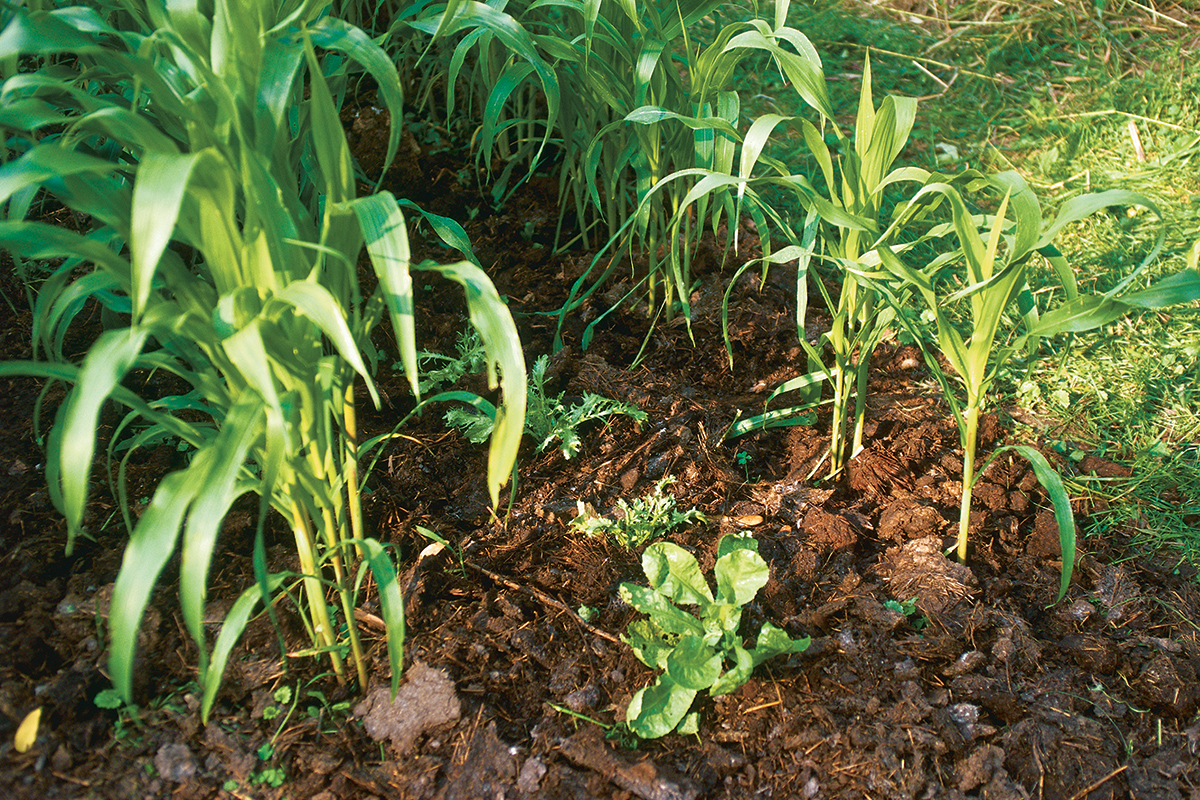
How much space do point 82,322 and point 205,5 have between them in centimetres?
74

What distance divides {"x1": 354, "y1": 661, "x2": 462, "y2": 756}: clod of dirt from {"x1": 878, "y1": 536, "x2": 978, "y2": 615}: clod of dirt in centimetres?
75

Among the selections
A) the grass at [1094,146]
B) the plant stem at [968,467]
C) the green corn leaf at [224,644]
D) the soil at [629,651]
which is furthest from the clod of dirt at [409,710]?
the grass at [1094,146]

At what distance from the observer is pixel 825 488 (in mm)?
1609

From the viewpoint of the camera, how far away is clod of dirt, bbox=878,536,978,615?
138 cm

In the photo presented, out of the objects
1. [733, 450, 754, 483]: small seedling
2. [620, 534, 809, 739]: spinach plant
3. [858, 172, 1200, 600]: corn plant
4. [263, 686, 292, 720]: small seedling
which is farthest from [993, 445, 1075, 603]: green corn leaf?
[263, 686, 292, 720]: small seedling

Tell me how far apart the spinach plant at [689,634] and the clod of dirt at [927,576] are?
0.25 metres

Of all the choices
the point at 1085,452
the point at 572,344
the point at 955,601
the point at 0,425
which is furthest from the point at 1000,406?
the point at 0,425

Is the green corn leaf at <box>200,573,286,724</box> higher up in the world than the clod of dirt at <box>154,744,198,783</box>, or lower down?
higher up

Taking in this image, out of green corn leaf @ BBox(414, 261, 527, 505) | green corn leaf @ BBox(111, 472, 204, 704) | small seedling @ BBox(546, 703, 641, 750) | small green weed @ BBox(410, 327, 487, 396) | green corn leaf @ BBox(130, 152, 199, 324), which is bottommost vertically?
small seedling @ BBox(546, 703, 641, 750)

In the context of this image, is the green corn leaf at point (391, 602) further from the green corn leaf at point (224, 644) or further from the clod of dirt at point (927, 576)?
the clod of dirt at point (927, 576)

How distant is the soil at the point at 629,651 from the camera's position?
45.4 inches

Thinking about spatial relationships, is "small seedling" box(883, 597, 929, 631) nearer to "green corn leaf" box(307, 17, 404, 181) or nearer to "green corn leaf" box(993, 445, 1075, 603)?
A: "green corn leaf" box(993, 445, 1075, 603)

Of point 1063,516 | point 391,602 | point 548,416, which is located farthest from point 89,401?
point 1063,516

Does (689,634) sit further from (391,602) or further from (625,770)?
(391,602)
